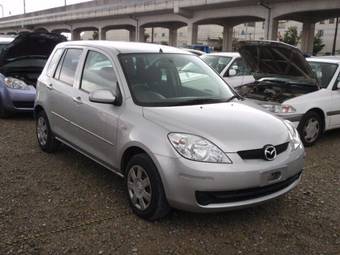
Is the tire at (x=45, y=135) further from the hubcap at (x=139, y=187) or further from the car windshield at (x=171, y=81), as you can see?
the hubcap at (x=139, y=187)

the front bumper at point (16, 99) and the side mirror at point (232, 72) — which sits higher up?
the side mirror at point (232, 72)

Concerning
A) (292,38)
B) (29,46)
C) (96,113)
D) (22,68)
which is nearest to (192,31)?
(292,38)

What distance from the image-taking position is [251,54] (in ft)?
24.5

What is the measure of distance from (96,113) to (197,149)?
4.70 feet

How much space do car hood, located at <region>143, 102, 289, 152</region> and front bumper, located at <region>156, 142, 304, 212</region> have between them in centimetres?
17

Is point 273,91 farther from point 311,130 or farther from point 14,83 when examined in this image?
point 14,83

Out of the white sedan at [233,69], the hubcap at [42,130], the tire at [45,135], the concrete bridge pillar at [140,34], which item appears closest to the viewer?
the tire at [45,135]

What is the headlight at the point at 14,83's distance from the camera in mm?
8128

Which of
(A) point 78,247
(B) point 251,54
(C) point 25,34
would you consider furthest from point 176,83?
(C) point 25,34

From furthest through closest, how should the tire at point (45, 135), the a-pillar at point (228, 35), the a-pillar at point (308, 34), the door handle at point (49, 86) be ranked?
1. the a-pillar at point (228, 35)
2. the a-pillar at point (308, 34)
3. the tire at point (45, 135)
4. the door handle at point (49, 86)

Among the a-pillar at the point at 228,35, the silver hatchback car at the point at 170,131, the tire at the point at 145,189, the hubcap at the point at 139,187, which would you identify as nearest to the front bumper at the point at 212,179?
the silver hatchback car at the point at 170,131

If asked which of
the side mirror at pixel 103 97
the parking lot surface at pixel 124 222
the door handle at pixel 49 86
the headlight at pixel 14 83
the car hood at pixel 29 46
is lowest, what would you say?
the parking lot surface at pixel 124 222

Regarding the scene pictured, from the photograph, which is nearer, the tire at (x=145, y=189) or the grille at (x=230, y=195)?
the grille at (x=230, y=195)

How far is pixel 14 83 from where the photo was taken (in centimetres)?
820
